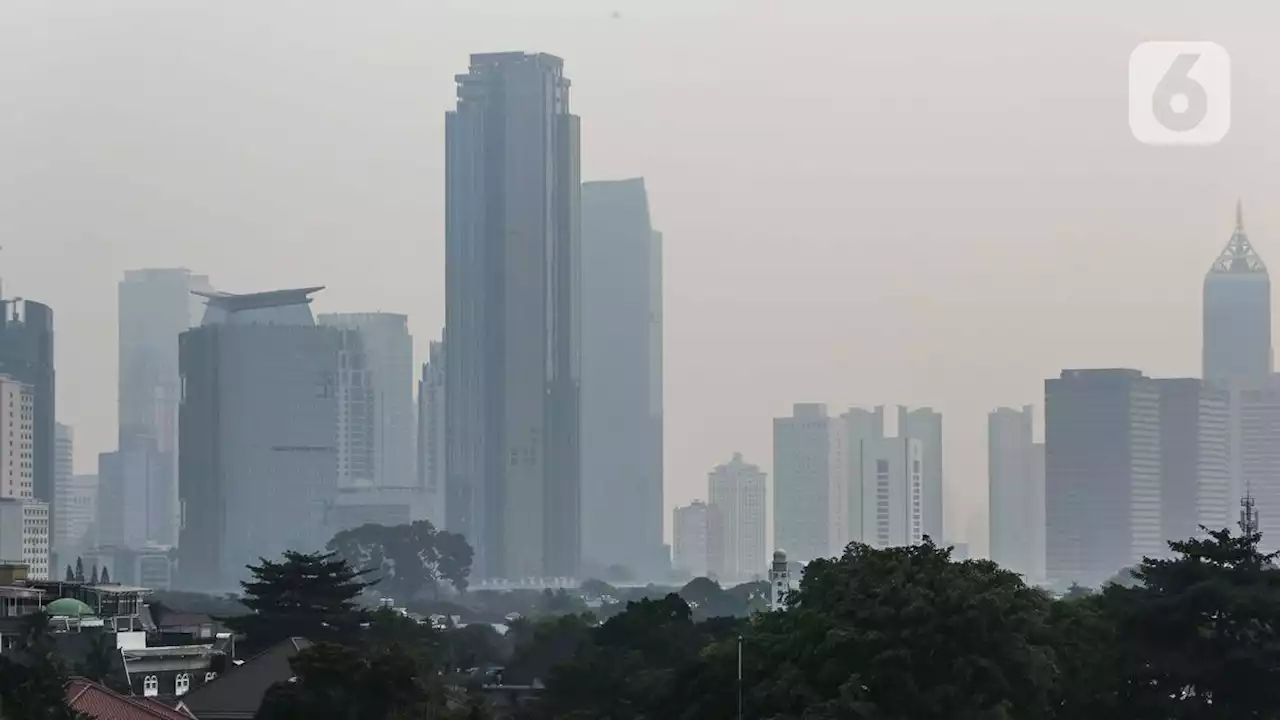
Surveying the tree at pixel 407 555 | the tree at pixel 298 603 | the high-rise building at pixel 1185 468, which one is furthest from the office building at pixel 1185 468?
the tree at pixel 298 603

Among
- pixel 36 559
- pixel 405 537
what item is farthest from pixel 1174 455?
pixel 36 559

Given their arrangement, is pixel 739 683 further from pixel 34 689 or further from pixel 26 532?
pixel 26 532

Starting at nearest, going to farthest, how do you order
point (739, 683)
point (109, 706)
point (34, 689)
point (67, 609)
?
point (34, 689)
point (109, 706)
point (739, 683)
point (67, 609)

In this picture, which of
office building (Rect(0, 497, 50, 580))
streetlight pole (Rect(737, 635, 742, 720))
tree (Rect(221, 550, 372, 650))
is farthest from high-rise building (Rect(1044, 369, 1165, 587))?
streetlight pole (Rect(737, 635, 742, 720))

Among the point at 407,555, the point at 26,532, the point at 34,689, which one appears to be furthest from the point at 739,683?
the point at 407,555

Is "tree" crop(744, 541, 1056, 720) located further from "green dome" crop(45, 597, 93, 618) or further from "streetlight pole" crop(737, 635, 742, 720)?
"green dome" crop(45, 597, 93, 618)

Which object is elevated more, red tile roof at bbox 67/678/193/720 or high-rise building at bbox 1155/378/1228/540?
high-rise building at bbox 1155/378/1228/540

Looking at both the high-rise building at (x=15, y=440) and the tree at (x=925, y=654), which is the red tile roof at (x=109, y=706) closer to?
the tree at (x=925, y=654)
